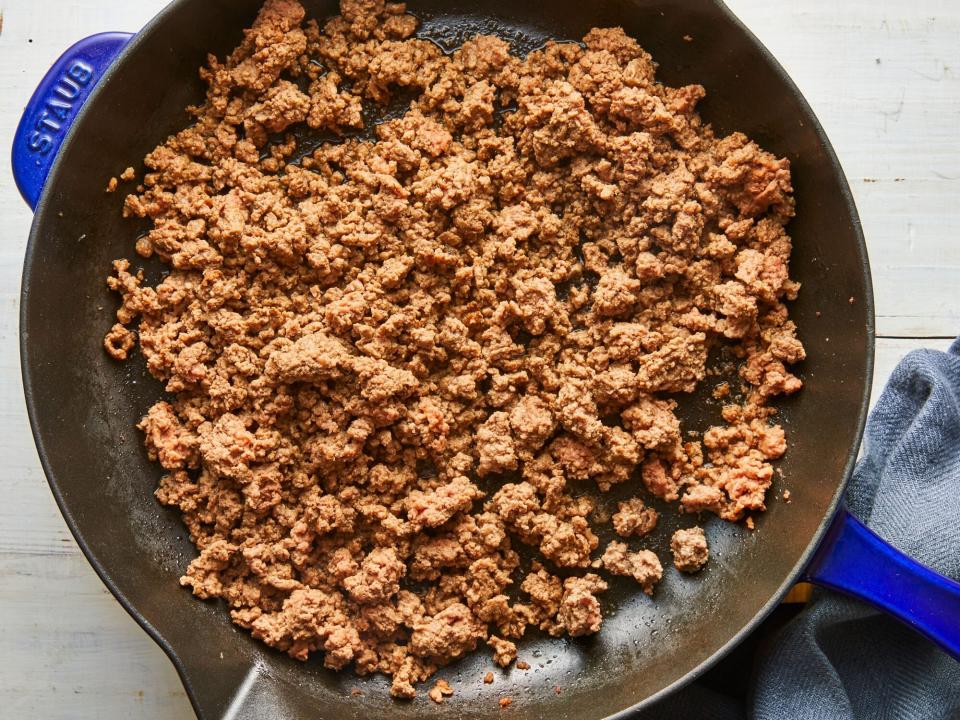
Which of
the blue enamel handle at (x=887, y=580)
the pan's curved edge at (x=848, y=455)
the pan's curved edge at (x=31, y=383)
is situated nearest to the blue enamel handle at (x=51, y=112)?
the pan's curved edge at (x=31, y=383)

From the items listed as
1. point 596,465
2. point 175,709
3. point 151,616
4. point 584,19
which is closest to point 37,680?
point 175,709

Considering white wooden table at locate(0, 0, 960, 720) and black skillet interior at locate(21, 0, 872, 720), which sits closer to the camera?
black skillet interior at locate(21, 0, 872, 720)

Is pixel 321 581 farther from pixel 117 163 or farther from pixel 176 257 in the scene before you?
pixel 117 163

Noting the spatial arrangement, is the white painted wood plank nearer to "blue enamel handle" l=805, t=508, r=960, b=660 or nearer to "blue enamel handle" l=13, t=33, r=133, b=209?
"blue enamel handle" l=805, t=508, r=960, b=660

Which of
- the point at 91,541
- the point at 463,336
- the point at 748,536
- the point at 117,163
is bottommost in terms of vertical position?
the point at 748,536

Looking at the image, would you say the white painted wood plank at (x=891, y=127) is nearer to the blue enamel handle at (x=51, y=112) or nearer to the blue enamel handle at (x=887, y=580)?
the blue enamel handle at (x=887, y=580)

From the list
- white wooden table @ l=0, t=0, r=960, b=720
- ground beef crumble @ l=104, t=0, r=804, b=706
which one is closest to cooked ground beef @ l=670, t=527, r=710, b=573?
ground beef crumble @ l=104, t=0, r=804, b=706

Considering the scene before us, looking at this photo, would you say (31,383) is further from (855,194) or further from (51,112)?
(855,194)
